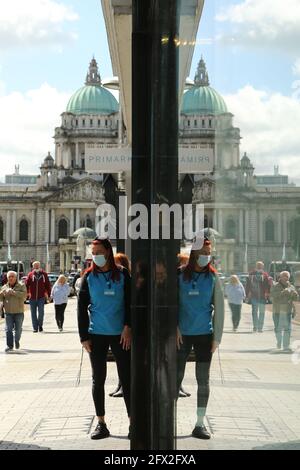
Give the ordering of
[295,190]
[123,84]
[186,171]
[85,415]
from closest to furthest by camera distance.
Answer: [295,190]
[186,171]
[85,415]
[123,84]

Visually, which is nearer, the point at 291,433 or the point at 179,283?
the point at 291,433

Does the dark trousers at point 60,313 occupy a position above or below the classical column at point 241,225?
below

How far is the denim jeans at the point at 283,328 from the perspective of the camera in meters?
3.61

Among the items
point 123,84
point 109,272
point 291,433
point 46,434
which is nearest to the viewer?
point 291,433

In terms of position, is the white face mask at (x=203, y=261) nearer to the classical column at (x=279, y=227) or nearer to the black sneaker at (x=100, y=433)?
the classical column at (x=279, y=227)

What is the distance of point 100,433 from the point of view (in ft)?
18.2

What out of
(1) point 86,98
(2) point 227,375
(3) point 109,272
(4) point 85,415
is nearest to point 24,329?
(4) point 85,415

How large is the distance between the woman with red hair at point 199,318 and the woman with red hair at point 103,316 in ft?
2.55

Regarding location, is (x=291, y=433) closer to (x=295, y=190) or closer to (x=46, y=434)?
(x=295, y=190)

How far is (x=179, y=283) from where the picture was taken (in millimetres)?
4277

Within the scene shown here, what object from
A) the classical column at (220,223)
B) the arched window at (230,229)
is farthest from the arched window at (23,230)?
the arched window at (230,229)

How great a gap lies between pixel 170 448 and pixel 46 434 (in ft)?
6.22

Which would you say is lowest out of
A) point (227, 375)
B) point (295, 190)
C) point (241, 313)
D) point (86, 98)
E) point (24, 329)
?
point (24, 329)

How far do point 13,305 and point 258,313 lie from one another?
1075cm
